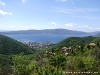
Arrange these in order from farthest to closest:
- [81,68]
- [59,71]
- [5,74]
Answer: [5,74]
[81,68]
[59,71]

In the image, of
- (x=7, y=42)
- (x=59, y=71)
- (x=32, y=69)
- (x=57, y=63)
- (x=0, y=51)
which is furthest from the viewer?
(x=7, y=42)

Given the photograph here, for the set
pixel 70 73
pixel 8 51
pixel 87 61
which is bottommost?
pixel 8 51

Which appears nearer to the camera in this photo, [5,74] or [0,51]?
[5,74]

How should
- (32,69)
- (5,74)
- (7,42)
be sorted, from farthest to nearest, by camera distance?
(7,42) < (5,74) < (32,69)

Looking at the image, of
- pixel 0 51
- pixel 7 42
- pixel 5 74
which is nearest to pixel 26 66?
pixel 5 74

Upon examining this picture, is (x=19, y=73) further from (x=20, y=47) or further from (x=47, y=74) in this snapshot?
(x=20, y=47)

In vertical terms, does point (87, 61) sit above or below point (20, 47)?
above

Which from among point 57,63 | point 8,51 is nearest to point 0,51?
point 8,51

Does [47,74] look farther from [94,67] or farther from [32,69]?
[94,67]

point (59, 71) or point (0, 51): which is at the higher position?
point (59, 71)
